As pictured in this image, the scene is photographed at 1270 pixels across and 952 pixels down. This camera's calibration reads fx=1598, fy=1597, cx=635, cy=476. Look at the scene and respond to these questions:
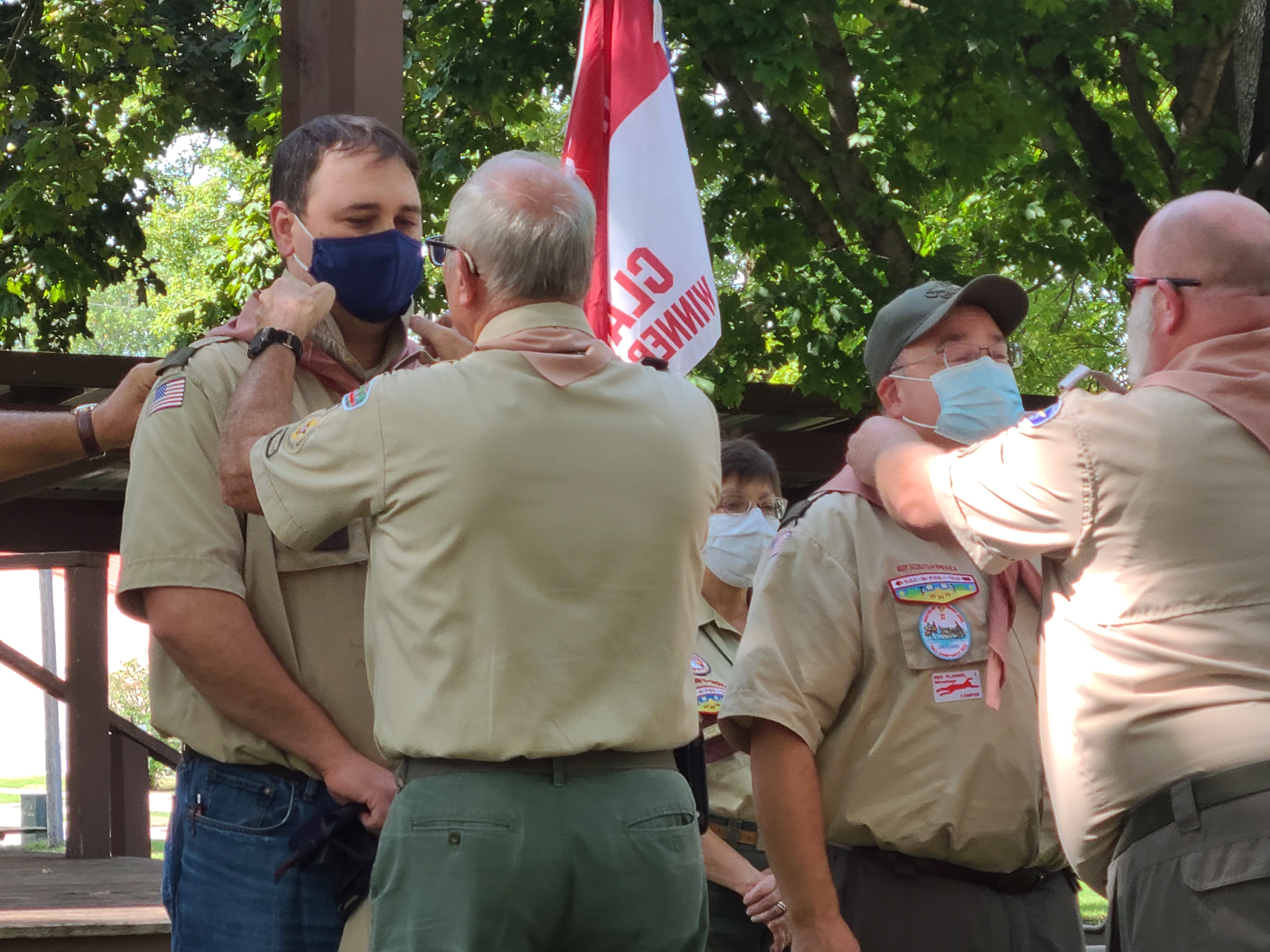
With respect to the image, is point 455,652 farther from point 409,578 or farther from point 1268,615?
point 1268,615

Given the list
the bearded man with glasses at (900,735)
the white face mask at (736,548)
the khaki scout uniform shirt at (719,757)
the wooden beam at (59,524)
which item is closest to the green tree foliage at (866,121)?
the wooden beam at (59,524)

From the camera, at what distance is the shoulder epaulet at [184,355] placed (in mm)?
2660

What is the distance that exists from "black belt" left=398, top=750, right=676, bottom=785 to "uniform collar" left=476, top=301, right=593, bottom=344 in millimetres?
622

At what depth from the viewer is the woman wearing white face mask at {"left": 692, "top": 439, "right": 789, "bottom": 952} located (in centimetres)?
381

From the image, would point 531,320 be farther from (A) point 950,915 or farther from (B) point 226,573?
(A) point 950,915

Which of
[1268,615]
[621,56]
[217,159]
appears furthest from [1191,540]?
[217,159]

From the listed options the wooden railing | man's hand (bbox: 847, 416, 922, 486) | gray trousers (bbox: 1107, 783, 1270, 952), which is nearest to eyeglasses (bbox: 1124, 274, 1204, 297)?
man's hand (bbox: 847, 416, 922, 486)

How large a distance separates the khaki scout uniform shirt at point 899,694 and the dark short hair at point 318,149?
107 centimetres

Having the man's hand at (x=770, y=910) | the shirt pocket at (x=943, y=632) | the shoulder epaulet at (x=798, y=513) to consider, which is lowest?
the man's hand at (x=770, y=910)

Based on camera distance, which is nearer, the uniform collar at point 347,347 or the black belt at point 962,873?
the uniform collar at point 347,347

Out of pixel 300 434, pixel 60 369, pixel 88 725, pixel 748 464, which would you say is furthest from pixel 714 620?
pixel 88 725

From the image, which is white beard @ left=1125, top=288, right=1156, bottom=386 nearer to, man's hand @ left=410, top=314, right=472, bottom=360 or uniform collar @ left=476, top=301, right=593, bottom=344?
uniform collar @ left=476, top=301, right=593, bottom=344

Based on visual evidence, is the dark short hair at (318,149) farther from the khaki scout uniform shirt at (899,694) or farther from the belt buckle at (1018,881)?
the belt buckle at (1018,881)

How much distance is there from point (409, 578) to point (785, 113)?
7.39 meters
